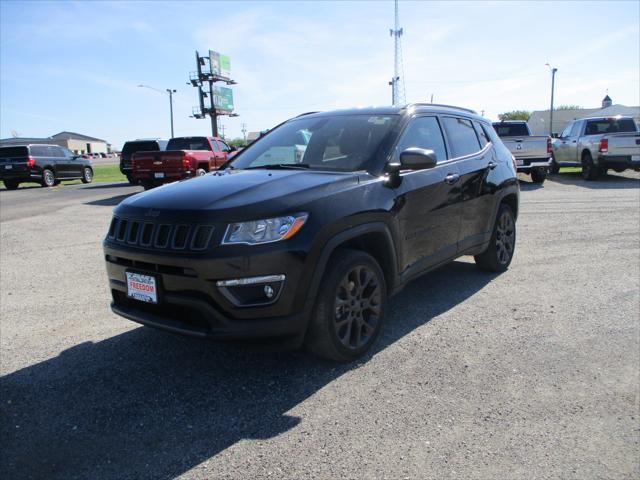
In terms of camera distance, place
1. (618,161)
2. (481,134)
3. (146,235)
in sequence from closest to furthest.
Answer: (146,235) → (481,134) → (618,161)

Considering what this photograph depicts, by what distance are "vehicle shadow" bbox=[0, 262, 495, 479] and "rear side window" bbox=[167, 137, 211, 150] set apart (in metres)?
15.0

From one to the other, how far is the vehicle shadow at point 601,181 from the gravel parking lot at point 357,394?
38.5 ft

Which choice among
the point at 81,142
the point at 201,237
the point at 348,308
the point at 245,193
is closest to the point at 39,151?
the point at 245,193

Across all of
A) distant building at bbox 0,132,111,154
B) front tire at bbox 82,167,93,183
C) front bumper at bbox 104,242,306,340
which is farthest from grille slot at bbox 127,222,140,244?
distant building at bbox 0,132,111,154

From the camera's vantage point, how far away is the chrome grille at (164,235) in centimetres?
312

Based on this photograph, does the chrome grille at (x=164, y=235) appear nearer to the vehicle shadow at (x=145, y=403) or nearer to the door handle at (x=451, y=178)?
the vehicle shadow at (x=145, y=403)

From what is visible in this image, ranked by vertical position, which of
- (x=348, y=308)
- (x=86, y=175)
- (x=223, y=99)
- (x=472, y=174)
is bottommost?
(x=348, y=308)

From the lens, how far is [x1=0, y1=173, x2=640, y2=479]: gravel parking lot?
2.65m

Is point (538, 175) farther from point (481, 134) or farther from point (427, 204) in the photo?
point (427, 204)

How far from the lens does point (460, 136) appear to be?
5.34 m

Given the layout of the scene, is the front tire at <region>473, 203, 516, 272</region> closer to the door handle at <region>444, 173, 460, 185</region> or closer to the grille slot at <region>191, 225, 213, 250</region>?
the door handle at <region>444, 173, 460, 185</region>

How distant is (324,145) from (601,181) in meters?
16.3

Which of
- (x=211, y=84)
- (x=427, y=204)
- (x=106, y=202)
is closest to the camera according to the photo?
(x=427, y=204)

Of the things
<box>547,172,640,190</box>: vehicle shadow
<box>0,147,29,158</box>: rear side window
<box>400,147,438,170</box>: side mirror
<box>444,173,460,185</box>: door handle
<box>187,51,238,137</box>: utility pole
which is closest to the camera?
<box>400,147,438,170</box>: side mirror
